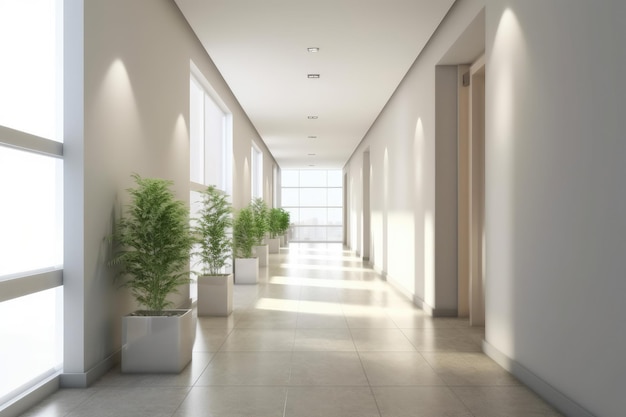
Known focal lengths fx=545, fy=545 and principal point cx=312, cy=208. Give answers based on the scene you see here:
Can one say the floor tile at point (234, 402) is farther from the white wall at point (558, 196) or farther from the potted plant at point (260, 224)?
the potted plant at point (260, 224)

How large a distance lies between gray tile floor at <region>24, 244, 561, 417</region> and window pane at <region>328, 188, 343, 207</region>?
21070 mm

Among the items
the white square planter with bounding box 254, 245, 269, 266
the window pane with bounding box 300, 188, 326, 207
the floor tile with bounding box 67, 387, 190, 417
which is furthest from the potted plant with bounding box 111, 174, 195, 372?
the window pane with bounding box 300, 188, 326, 207

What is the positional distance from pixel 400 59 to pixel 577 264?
19.3 ft

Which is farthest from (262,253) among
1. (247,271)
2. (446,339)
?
(446,339)

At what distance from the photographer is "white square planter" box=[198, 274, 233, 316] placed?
295 inches

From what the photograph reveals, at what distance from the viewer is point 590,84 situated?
11.2 feet

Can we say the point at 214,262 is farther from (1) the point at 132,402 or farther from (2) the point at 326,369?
(1) the point at 132,402

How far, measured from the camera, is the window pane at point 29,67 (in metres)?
3.62

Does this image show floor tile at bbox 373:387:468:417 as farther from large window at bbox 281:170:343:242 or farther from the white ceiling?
large window at bbox 281:170:343:242

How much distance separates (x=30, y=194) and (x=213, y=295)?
393cm

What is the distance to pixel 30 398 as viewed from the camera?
3787mm

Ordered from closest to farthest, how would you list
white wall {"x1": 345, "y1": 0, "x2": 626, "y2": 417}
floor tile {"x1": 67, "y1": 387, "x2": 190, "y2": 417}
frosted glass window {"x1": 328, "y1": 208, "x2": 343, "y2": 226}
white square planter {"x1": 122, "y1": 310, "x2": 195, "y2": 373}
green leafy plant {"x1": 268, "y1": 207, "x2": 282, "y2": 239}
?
white wall {"x1": 345, "y1": 0, "x2": 626, "y2": 417} → floor tile {"x1": 67, "y1": 387, "x2": 190, "y2": 417} → white square planter {"x1": 122, "y1": 310, "x2": 195, "y2": 373} → green leafy plant {"x1": 268, "y1": 207, "x2": 282, "y2": 239} → frosted glass window {"x1": 328, "y1": 208, "x2": 343, "y2": 226}

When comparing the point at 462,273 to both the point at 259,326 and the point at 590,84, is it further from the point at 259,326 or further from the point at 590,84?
the point at 590,84

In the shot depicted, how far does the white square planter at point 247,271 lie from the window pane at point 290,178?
17847mm
